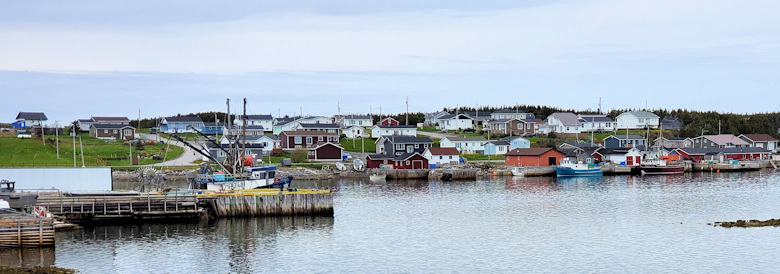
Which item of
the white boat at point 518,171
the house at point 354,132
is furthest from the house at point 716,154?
the house at point 354,132

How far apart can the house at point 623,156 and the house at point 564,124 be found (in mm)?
32803

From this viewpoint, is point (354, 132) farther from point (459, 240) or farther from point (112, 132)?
point (459, 240)

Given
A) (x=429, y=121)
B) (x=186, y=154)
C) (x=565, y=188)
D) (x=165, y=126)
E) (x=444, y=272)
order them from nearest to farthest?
(x=444, y=272) → (x=565, y=188) → (x=186, y=154) → (x=165, y=126) → (x=429, y=121)

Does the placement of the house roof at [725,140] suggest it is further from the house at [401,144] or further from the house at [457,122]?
the house at [457,122]

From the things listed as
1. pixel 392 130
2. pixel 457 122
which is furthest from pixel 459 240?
pixel 457 122

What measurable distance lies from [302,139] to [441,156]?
22549mm

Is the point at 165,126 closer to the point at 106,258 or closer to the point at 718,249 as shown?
the point at 106,258

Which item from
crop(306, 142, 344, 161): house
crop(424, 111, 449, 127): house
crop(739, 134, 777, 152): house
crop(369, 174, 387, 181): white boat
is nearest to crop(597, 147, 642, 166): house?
crop(739, 134, 777, 152): house

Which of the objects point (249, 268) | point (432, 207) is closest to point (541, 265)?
point (249, 268)

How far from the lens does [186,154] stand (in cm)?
9875

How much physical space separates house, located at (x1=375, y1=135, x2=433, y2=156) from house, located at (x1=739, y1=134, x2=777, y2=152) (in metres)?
44.8

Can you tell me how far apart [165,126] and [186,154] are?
1330 inches

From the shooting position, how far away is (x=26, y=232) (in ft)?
117

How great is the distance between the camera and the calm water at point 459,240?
113 ft
